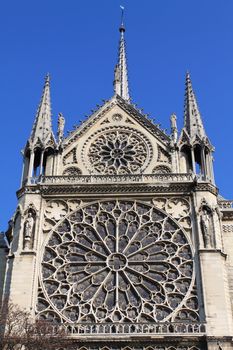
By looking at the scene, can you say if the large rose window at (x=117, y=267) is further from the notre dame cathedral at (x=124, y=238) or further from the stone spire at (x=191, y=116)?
the stone spire at (x=191, y=116)

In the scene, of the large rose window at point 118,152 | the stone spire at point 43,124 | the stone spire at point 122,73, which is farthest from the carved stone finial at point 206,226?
the stone spire at point 122,73

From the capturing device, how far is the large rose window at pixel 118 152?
75.4 ft

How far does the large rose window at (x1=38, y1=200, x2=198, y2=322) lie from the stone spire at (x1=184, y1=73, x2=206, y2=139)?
3.75 metres

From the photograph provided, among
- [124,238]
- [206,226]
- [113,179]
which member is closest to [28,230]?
[124,238]

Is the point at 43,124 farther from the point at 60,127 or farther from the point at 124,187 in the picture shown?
the point at 124,187

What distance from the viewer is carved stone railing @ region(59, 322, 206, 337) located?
18.5 meters

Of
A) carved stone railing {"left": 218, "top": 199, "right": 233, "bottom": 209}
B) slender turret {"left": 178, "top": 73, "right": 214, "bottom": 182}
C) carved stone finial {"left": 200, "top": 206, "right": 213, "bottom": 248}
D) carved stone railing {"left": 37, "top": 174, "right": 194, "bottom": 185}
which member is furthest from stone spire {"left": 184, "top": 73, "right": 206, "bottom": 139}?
carved stone finial {"left": 200, "top": 206, "right": 213, "bottom": 248}

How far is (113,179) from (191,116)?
14.1 ft

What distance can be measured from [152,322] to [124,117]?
8.70m

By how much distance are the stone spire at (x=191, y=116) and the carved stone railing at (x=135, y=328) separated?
7411mm

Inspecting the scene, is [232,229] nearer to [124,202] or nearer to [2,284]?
[124,202]

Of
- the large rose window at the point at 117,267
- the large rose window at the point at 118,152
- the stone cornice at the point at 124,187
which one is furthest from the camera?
the large rose window at the point at 118,152

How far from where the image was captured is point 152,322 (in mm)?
18797

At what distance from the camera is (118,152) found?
23422 millimetres
